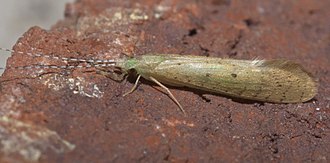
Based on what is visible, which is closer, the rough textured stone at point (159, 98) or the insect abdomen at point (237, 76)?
the rough textured stone at point (159, 98)

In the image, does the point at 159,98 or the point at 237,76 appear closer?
the point at 159,98

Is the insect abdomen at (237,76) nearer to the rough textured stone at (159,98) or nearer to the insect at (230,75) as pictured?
the insect at (230,75)

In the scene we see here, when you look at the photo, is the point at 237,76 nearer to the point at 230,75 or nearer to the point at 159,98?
the point at 230,75

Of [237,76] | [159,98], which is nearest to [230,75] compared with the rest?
[237,76]

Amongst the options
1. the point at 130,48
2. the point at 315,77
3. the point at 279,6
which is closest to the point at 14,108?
the point at 130,48

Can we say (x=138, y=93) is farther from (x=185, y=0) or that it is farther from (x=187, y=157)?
(x=185, y=0)

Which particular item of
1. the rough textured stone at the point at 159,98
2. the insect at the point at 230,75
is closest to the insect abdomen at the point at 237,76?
the insect at the point at 230,75

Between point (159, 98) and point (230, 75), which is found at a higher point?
point (159, 98)
